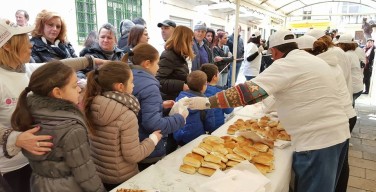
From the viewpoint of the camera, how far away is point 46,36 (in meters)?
2.31

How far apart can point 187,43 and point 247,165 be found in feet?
5.04

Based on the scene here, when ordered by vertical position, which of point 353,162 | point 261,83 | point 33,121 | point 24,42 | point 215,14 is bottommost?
point 353,162

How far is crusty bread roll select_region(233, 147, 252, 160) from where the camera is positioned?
1635 mm

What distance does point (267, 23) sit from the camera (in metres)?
14.4

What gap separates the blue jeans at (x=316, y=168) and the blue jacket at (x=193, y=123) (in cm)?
87

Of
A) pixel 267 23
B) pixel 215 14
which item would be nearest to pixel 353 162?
pixel 215 14

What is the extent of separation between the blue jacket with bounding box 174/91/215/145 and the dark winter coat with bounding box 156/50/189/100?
31 centimetres

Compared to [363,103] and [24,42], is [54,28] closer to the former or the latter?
[24,42]

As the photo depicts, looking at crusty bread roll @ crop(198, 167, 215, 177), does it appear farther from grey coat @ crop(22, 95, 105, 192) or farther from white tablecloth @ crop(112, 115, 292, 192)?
grey coat @ crop(22, 95, 105, 192)

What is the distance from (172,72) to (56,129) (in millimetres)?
1650

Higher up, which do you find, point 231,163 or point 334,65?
point 334,65

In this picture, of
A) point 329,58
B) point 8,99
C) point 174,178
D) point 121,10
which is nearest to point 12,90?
point 8,99

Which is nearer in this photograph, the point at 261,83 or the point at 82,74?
the point at 261,83

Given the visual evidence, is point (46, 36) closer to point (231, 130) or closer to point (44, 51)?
point (44, 51)
